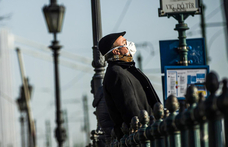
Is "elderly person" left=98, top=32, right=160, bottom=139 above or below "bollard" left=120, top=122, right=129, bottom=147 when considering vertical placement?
above

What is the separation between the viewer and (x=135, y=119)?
5.12 metres

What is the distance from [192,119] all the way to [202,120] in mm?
142

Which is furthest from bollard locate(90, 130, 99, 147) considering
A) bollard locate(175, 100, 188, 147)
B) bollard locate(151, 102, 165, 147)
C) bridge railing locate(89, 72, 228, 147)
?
bollard locate(175, 100, 188, 147)

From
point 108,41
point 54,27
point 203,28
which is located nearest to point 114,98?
point 108,41

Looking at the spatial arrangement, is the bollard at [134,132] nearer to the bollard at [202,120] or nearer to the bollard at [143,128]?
the bollard at [143,128]

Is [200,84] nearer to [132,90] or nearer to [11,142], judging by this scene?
[132,90]

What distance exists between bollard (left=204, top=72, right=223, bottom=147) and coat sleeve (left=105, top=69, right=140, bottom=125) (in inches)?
128

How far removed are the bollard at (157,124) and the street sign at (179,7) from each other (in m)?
4.47

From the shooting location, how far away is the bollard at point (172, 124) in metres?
3.60

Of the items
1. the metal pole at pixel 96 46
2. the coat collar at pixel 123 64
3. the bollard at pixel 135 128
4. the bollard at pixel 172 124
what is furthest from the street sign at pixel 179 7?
the bollard at pixel 172 124

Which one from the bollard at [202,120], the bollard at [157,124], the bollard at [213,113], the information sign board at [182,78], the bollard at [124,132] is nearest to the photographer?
the bollard at [213,113]

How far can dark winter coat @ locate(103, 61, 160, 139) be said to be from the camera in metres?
6.36

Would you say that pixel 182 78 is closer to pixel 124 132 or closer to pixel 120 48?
pixel 120 48

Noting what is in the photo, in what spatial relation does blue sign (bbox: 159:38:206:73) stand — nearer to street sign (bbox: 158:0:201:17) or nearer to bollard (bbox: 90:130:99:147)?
street sign (bbox: 158:0:201:17)
